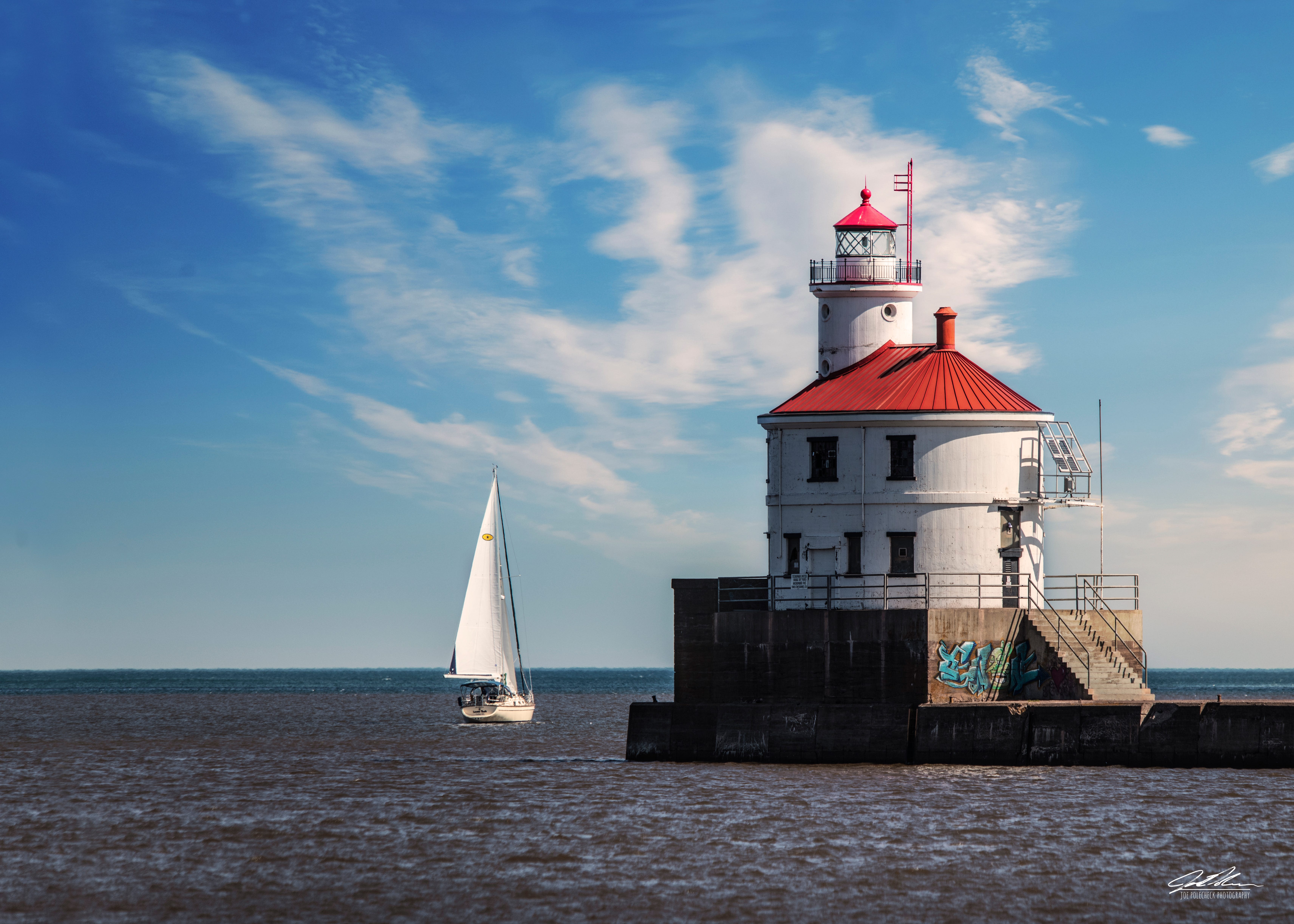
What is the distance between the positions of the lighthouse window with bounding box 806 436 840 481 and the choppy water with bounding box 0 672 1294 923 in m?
7.75

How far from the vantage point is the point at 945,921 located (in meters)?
22.7

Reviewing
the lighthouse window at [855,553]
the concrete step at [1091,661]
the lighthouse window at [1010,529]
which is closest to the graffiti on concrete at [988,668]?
the concrete step at [1091,661]

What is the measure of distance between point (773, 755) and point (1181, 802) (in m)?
9.96

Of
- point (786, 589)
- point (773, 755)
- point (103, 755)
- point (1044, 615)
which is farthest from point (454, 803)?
point (103, 755)

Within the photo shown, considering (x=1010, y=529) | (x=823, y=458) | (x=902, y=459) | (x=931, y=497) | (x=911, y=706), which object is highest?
(x=823, y=458)

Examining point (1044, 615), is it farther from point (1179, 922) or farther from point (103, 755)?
point (103, 755)

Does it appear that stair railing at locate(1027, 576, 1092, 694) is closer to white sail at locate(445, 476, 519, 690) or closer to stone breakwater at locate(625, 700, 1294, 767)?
stone breakwater at locate(625, 700, 1294, 767)

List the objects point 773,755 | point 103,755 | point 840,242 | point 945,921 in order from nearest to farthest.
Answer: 1. point 945,921
2. point 773,755
3. point 840,242
4. point 103,755

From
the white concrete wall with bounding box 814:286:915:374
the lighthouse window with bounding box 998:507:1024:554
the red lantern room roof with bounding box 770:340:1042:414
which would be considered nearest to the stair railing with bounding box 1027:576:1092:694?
the lighthouse window with bounding box 998:507:1024:554

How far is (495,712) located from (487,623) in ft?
12.9

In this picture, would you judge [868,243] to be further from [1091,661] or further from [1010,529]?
[1091,661]

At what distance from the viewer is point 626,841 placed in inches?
1167

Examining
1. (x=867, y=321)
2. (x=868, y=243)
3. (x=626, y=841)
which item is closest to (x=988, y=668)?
(x=867, y=321)

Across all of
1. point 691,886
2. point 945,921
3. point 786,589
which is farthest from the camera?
point 786,589
